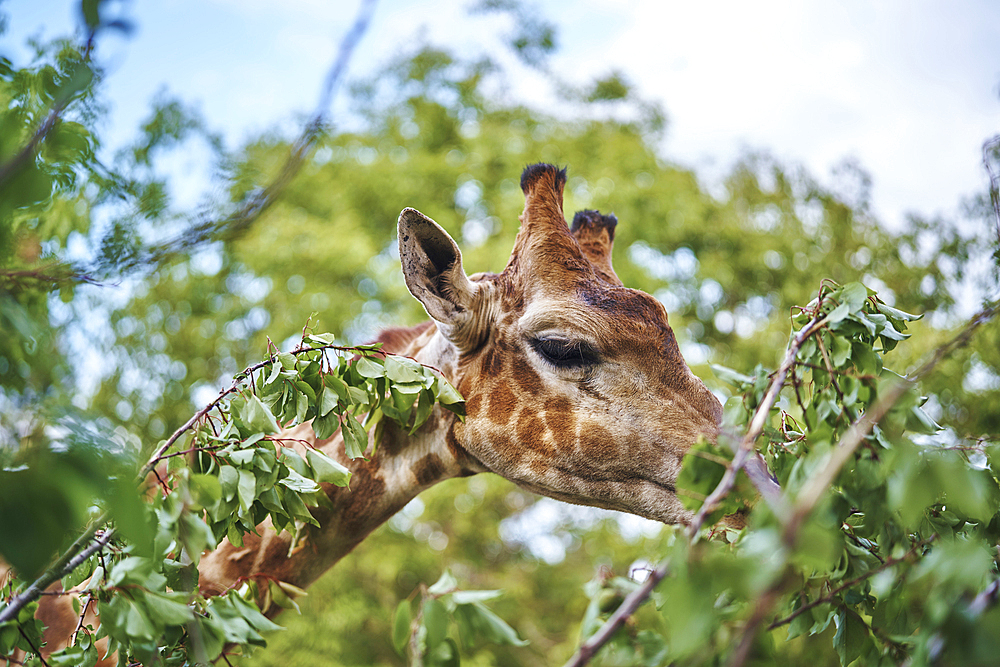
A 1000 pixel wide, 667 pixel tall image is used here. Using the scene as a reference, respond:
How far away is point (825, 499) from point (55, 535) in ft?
4.84

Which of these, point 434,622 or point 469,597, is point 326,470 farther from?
point 469,597

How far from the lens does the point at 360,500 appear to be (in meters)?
2.67

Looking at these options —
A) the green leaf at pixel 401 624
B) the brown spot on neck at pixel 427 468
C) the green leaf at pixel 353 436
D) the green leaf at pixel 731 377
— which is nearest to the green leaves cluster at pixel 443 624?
the green leaf at pixel 401 624

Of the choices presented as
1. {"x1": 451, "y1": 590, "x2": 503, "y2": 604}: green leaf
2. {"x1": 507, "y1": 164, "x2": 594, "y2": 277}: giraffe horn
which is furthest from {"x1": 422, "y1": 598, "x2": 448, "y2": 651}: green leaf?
{"x1": 507, "y1": 164, "x2": 594, "y2": 277}: giraffe horn

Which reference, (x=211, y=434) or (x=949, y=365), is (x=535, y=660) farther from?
(x=211, y=434)

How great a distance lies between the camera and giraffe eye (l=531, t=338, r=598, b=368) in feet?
8.35

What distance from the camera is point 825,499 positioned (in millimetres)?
1433

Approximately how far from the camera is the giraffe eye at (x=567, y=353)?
2545 mm

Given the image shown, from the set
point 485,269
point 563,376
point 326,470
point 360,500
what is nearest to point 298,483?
point 326,470

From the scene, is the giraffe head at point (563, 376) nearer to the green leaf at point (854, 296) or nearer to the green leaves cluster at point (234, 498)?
the green leaves cluster at point (234, 498)

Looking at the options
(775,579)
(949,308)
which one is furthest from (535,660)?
Answer: (775,579)

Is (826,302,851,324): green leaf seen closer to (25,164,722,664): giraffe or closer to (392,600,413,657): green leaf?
(25,164,722,664): giraffe

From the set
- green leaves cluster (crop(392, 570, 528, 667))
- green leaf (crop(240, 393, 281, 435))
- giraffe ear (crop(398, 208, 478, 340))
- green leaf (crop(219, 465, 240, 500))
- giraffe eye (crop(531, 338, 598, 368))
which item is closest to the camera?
green leaf (crop(219, 465, 240, 500))

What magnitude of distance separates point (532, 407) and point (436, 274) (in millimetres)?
697
